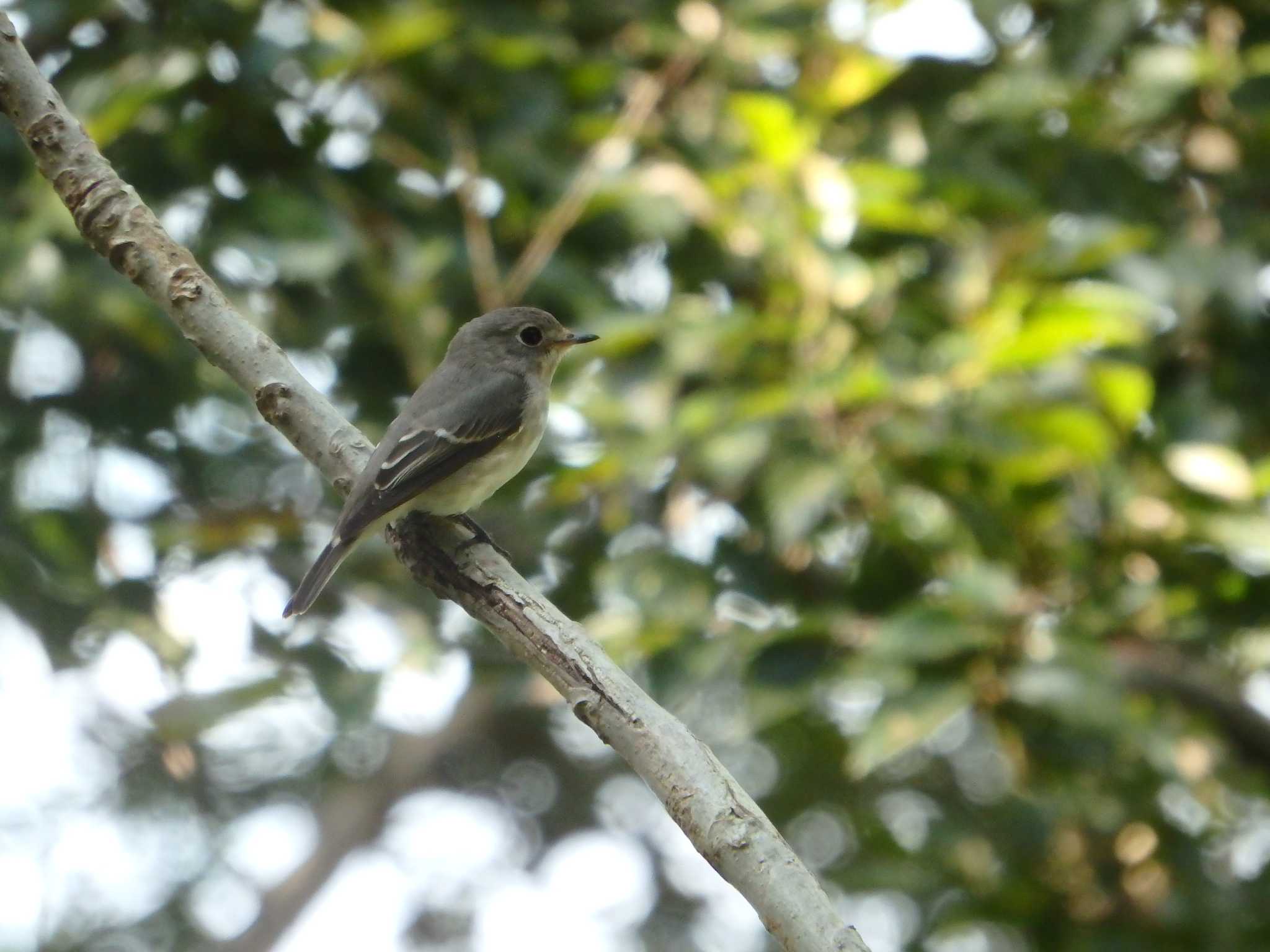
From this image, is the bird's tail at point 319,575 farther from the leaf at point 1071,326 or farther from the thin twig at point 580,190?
the leaf at point 1071,326

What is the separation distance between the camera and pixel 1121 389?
365 centimetres

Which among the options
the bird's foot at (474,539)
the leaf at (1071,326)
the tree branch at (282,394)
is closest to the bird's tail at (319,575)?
the bird's foot at (474,539)

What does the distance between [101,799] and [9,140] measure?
3.16m

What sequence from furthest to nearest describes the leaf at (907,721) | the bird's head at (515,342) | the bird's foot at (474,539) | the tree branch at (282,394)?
1. the bird's head at (515,342)
2. the leaf at (907,721)
3. the bird's foot at (474,539)
4. the tree branch at (282,394)

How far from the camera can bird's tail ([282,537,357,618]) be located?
373 centimetres

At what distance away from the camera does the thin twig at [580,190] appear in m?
4.08

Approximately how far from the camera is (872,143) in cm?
459

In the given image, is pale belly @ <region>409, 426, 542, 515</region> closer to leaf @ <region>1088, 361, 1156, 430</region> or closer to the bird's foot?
the bird's foot

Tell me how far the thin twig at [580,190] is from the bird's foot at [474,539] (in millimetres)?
688

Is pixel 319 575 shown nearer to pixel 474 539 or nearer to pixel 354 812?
pixel 474 539

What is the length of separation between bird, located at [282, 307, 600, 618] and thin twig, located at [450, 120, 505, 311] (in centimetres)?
16

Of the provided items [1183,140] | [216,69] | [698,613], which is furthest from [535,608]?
[1183,140]

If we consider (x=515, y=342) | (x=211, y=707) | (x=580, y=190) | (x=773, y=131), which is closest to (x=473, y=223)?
(x=580, y=190)

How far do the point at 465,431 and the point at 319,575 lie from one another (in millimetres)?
594
